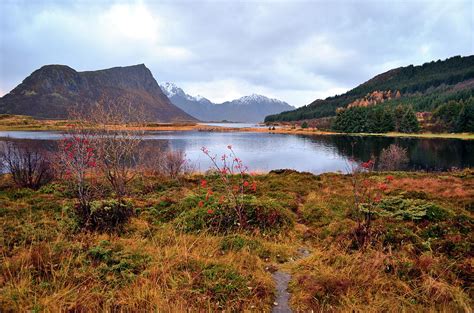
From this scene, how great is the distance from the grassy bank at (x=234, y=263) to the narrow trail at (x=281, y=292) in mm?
101

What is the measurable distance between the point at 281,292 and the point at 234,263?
943 millimetres

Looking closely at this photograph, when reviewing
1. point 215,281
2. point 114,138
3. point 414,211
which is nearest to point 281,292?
point 215,281

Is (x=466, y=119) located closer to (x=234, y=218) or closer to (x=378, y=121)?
(x=378, y=121)

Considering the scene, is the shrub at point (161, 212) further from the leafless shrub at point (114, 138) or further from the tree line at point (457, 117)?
the tree line at point (457, 117)

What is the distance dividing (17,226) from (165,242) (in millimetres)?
3345

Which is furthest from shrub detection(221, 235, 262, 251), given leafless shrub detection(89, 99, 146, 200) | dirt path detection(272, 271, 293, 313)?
leafless shrub detection(89, 99, 146, 200)

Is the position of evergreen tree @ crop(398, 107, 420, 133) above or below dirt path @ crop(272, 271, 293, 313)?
above

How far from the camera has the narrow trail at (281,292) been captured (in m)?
3.92

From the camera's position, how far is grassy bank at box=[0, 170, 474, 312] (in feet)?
12.4

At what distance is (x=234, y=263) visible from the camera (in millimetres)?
4809

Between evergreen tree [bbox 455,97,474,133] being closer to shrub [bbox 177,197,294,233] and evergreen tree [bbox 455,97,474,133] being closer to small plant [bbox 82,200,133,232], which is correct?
shrub [bbox 177,197,294,233]

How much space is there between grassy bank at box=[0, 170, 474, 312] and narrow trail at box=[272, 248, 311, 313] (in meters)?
0.10

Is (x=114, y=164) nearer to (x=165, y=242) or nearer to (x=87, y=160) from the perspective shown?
(x=87, y=160)

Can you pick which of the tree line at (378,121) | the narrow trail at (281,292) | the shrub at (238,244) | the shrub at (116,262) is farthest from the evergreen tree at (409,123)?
the shrub at (116,262)
